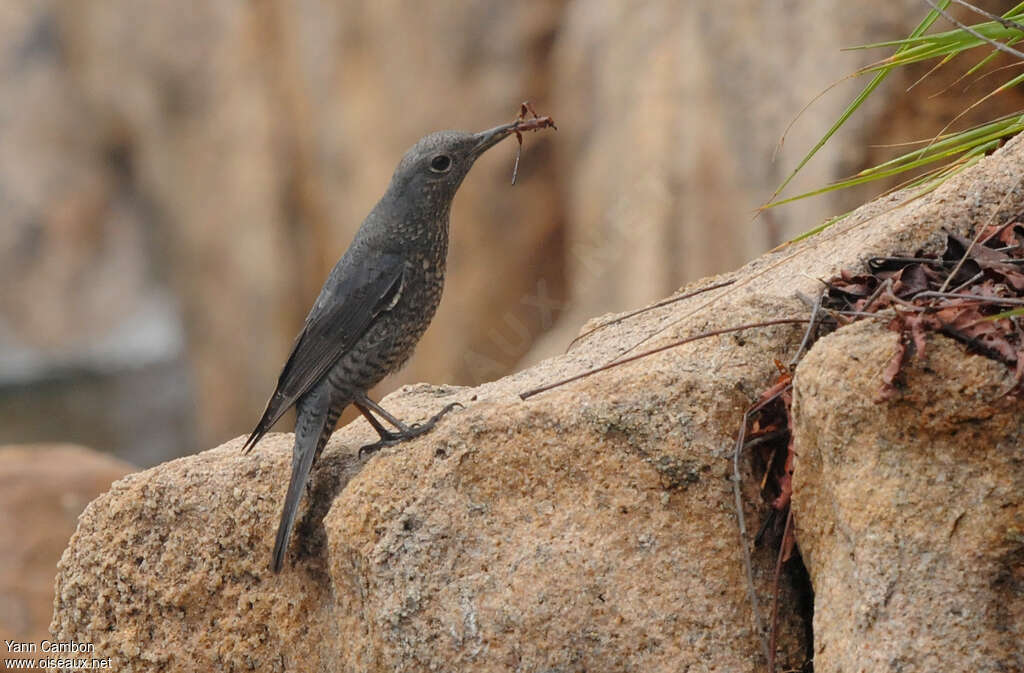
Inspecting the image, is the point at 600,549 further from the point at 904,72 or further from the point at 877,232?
the point at 904,72

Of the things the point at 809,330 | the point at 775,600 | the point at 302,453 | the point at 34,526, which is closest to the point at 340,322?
the point at 302,453

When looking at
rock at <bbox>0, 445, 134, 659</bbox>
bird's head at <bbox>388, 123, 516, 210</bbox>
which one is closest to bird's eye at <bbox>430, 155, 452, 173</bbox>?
bird's head at <bbox>388, 123, 516, 210</bbox>

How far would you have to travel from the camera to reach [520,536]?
8.35 feet

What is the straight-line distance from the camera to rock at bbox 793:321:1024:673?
2027mm

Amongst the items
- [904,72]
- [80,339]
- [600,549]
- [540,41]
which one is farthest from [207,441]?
[600,549]

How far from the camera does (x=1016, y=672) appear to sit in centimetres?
199

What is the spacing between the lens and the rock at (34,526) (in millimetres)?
5243

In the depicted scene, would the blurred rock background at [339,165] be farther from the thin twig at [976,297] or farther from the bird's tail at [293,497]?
the bird's tail at [293,497]

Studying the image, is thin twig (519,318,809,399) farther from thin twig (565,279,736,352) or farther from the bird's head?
the bird's head

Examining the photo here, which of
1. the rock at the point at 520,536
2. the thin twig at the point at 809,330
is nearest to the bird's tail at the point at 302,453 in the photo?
the rock at the point at 520,536

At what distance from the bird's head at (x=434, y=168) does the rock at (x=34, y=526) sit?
3.01m

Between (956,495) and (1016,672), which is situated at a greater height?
(956,495)

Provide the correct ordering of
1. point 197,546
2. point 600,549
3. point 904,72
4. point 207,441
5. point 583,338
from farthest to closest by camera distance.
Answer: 1. point 207,441
2. point 904,72
3. point 583,338
4. point 197,546
5. point 600,549

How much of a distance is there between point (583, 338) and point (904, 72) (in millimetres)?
2306
